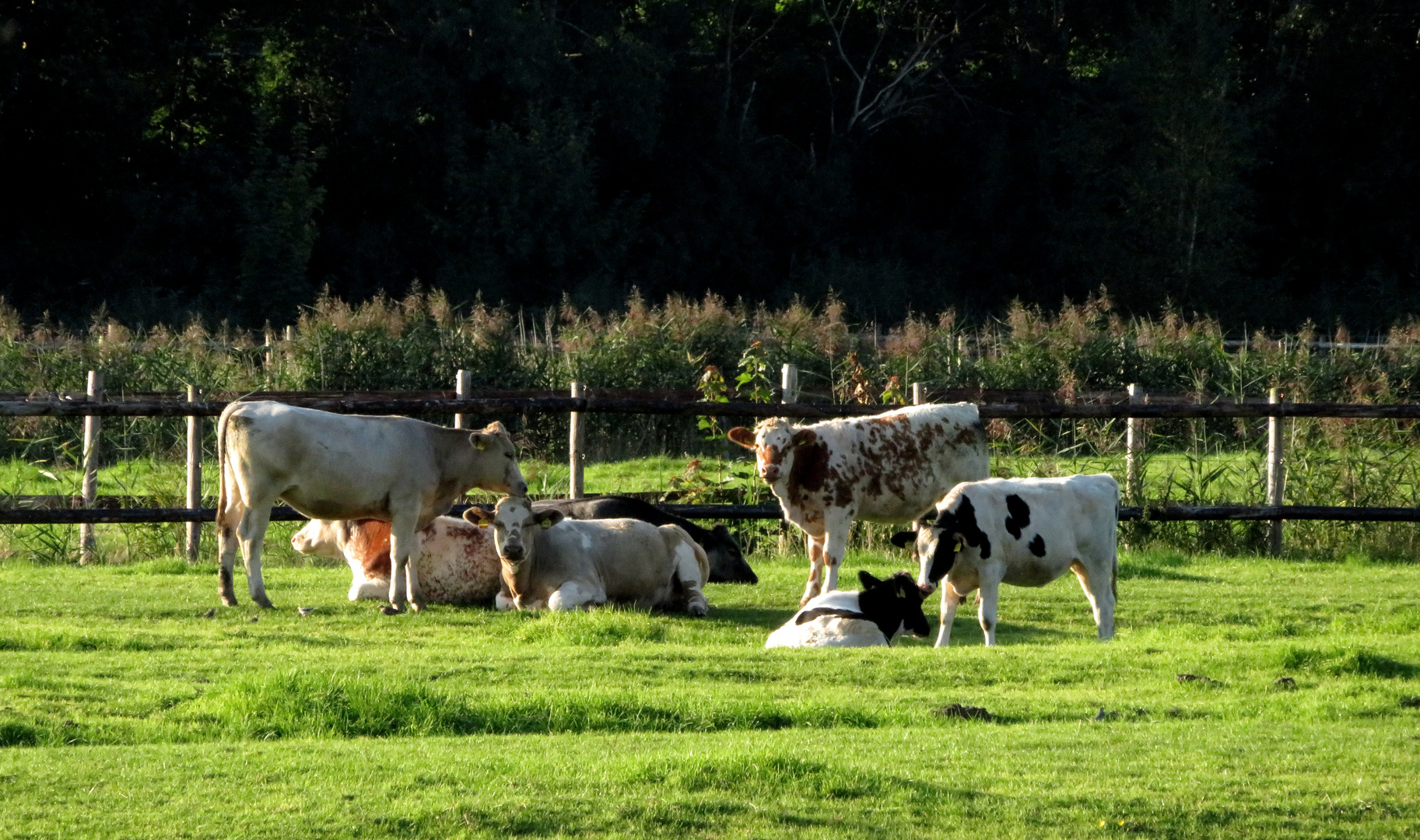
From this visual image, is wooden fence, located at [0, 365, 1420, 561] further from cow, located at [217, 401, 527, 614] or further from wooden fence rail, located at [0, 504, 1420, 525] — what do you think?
cow, located at [217, 401, 527, 614]

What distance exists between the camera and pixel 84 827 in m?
5.61

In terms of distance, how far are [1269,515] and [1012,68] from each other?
37.4m

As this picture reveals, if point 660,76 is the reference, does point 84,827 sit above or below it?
below

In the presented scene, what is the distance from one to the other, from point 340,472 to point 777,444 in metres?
2.95

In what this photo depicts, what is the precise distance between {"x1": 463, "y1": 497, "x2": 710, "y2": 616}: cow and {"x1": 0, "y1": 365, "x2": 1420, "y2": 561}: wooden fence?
2.01 metres

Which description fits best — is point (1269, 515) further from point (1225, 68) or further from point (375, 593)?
point (1225, 68)

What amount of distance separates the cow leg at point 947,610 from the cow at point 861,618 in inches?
5.8

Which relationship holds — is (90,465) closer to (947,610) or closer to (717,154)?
(947,610)

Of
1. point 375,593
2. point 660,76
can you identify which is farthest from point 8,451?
point 660,76

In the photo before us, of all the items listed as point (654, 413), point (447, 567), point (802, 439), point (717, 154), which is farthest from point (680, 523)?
point (717, 154)

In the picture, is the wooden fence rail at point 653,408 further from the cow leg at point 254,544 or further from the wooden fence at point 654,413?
the cow leg at point 254,544

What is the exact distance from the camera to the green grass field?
5.87m

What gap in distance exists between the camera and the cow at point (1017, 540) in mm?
9977

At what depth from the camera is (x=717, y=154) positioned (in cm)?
4769
